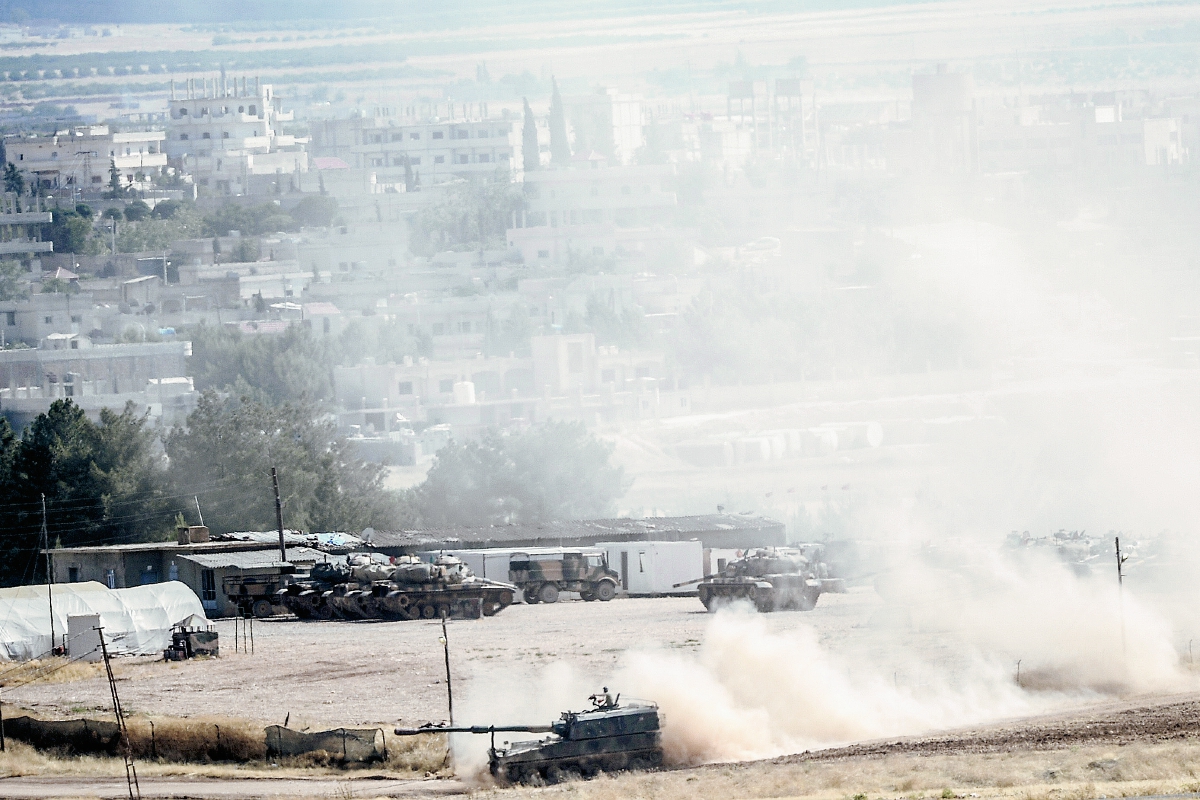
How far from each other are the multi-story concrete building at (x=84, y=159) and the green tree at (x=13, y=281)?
70.9 ft

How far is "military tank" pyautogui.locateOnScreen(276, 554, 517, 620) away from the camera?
40250mm

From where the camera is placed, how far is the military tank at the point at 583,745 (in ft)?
78.8

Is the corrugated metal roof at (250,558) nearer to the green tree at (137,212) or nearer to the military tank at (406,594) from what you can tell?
the military tank at (406,594)

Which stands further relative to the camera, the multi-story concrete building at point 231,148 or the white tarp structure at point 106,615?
the multi-story concrete building at point 231,148

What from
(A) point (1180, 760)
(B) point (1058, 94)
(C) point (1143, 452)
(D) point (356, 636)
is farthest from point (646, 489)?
(B) point (1058, 94)

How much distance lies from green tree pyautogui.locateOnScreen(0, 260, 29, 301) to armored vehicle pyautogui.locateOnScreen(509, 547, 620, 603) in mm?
94077

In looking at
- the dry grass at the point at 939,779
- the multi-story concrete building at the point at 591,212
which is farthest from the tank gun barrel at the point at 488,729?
the multi-story concrete building at the point at 591,212

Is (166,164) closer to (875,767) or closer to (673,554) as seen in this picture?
(673,554)

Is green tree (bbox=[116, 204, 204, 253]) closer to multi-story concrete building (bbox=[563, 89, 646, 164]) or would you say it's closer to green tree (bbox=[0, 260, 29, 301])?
green tree (bbox=[0, 260, 29, 301])

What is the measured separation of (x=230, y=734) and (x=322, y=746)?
1.48m

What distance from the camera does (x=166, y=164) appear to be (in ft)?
575

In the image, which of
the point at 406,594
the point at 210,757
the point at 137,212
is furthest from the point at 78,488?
the point at 137,212

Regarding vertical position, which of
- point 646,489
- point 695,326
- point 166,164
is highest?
point 166,164

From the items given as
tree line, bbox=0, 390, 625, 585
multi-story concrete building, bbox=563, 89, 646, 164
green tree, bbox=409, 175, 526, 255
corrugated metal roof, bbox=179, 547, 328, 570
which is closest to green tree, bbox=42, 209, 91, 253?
green tree, bbox=409, 175, 526, 255
